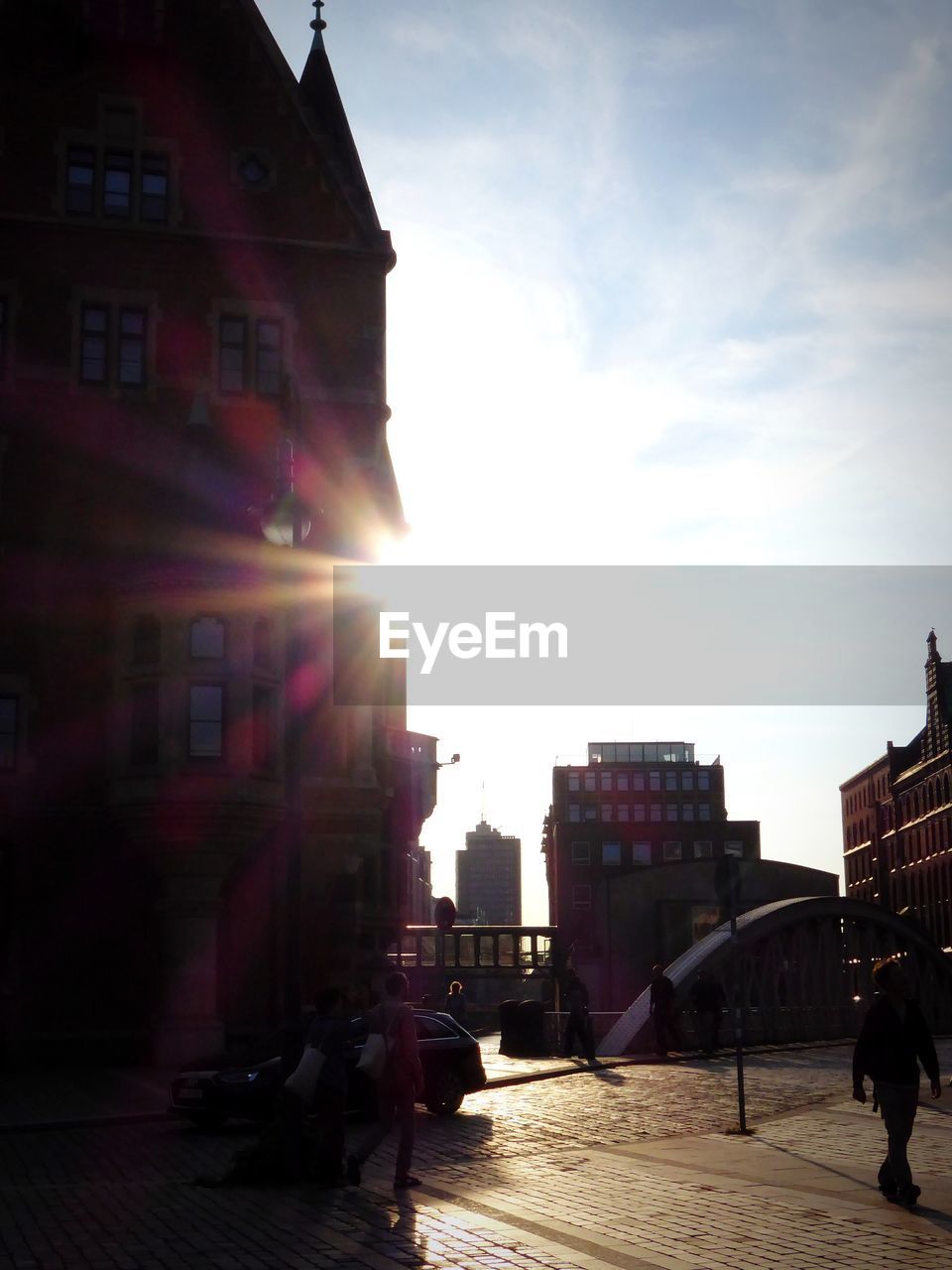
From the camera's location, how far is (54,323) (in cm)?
3086

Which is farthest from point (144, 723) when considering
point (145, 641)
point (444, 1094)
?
point (444, 1094)

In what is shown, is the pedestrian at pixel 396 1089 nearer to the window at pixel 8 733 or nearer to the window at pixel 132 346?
the window at pixel 8 733

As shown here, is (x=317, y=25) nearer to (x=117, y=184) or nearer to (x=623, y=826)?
(x=117, y=184)

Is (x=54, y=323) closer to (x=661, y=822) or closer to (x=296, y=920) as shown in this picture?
(x=296, y=920)

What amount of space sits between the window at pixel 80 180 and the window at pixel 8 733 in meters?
9.67

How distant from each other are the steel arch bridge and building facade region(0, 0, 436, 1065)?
712 cm

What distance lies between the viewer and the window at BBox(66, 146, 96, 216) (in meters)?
31.3

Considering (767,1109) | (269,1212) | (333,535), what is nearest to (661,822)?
(333,535)

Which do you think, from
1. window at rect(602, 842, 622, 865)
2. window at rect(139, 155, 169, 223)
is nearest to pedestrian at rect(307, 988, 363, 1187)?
window at rect(139, 155, 169, 223)

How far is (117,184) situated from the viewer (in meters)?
31.7

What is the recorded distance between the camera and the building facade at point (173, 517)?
28.0m

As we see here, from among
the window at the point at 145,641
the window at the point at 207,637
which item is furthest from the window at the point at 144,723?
the window at the point at 207,637

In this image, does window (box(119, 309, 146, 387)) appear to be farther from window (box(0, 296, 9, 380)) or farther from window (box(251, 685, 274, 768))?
window (box(251, 685, 274, 768))

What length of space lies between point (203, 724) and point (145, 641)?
6.27 ft
